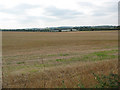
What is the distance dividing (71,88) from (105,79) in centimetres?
130

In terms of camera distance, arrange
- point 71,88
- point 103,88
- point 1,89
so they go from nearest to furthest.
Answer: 1. point 103,88
2. point 71,88
3. point 1,89

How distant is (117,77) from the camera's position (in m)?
4.50

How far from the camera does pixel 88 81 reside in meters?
4.95

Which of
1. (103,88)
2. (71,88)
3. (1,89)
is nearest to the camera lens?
(103,88)

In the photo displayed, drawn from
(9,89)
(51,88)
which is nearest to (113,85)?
(51,88)

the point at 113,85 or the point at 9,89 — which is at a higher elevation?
the point at 113,85

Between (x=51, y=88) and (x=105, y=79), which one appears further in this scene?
(x=105, y=79)

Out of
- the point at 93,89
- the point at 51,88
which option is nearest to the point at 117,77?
the point at 93,89

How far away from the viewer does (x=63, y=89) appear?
14.1ft

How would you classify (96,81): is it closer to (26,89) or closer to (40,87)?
(40,87)

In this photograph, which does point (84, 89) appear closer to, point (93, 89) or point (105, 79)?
point (93, 89)

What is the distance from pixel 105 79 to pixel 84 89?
1063 millimetres

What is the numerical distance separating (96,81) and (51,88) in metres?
1.58

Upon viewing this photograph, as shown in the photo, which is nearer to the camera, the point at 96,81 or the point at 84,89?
the point at 84,89
